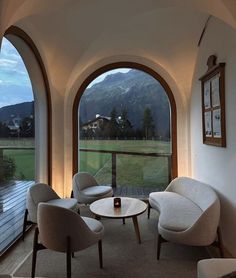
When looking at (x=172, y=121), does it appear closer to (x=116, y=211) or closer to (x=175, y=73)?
(x=175, y=73)

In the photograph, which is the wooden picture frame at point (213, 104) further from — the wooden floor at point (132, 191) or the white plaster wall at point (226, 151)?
the wooden floor at point (132, 191)

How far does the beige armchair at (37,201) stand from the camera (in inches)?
125

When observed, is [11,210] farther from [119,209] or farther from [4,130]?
[119,209]

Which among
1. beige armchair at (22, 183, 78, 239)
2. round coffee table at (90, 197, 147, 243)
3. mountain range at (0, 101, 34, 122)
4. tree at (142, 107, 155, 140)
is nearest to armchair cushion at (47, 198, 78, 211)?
beige armchair at (22, 183, 78, 239)

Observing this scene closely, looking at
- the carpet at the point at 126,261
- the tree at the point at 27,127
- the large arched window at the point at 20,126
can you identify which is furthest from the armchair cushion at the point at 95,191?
the tree at the point at 27,127

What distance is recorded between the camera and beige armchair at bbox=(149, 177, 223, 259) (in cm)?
263

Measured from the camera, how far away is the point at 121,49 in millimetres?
4723

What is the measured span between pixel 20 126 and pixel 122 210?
2027mm

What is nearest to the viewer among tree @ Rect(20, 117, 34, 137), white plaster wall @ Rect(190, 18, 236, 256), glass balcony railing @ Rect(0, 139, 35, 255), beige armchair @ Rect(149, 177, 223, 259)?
beige armchair @ Rect(149, 177, 223, 259)

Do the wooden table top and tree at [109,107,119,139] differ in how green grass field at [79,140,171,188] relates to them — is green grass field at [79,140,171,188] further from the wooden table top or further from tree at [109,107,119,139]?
the wooden table top

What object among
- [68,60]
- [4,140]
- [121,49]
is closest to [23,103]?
[4,140]

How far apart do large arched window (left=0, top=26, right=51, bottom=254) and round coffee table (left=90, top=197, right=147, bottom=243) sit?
113cm

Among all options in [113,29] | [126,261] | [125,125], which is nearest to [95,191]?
[126,261]

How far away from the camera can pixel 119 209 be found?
3281 mm
